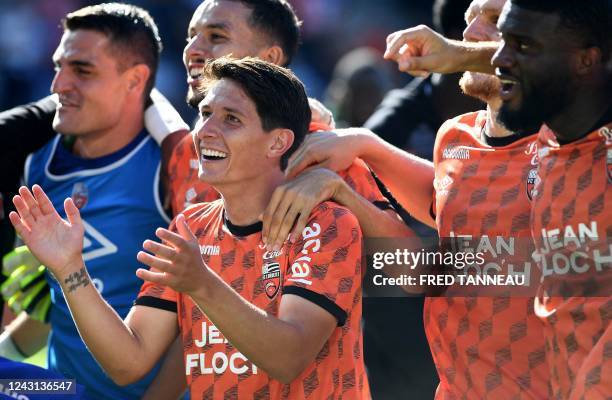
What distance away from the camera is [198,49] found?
5477 mm

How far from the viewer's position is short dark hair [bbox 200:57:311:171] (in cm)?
441

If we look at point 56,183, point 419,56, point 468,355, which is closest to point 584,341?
point 468,355

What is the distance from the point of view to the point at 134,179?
5.64m

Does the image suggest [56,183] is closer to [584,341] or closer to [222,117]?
[222,117]

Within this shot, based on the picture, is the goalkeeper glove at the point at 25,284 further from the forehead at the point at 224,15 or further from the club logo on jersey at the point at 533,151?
the club logo on jersey at the point at 533,151

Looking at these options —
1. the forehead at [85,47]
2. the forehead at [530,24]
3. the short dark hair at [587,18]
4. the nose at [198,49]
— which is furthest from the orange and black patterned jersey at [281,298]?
the forehead at [85,47]

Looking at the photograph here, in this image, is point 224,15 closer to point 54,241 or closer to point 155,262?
point 54,241

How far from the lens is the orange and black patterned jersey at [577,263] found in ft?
11.9

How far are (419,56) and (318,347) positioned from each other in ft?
3.57

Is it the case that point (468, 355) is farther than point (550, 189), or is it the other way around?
point (468, 355)

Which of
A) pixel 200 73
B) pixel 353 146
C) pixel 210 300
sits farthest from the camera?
pixel 200 73

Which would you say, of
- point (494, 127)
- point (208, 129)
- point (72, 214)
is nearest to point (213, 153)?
point (208, 129)

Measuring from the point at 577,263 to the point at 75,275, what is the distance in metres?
1.72

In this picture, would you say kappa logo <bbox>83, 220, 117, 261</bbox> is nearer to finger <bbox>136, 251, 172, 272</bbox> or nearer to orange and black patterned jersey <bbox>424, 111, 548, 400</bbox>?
orange and black patterned jersey <bbox>424, 111, 548, 400</bbox>
